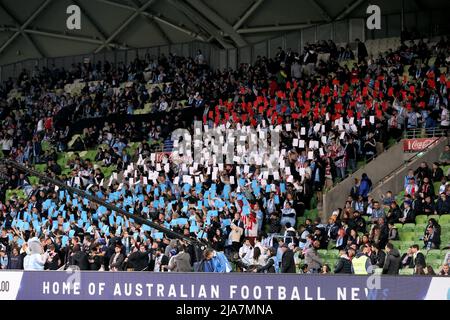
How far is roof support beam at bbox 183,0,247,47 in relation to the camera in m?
39.9

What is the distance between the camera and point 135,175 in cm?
3175

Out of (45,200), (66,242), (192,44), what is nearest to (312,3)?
(192,44)

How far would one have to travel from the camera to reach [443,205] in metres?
23.7

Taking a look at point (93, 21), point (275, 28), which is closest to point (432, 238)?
point (275, 28)

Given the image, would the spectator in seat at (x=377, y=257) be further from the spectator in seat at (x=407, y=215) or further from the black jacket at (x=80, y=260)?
the black jacket at (x=80, y=260)

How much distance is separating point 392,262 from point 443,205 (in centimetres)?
347

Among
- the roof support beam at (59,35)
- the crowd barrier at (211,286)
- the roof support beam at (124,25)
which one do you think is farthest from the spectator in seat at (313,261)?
the roof support beam at (59,35)

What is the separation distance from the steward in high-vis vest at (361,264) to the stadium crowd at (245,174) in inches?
1.7

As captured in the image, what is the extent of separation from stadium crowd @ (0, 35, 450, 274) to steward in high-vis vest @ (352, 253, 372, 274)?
0.04m

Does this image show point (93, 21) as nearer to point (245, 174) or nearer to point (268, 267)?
point (245, 174)

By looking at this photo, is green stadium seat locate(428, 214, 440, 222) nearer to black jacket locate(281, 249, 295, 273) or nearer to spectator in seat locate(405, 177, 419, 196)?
spectator in seat locate(405, 177, 419, 196)

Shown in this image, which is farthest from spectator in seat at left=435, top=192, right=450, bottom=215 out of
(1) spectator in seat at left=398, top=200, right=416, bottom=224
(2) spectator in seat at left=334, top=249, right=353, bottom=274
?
(2) spectator in seat at left=334, top=249, right=353, bottom=274

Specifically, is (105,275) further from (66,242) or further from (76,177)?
(76,177)

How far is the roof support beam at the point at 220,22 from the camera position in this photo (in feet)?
131
